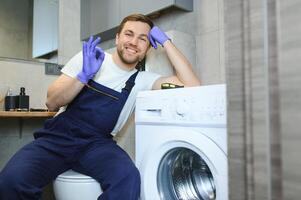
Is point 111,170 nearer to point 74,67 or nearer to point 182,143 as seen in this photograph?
point 182,143

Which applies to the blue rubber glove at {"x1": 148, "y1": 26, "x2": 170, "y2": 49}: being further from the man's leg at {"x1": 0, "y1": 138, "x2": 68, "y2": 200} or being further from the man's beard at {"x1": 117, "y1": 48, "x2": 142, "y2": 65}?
the man's leg at {"x1": 0, "y1": 138, "x2": 68, "y2": 200}

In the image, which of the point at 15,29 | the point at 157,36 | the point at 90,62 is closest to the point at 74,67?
the point at 90,62

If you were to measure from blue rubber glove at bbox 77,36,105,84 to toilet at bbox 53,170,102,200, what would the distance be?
1.52 feet

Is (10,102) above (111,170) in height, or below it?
above

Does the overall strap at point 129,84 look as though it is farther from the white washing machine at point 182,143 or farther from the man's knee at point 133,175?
the man's knee at point 133,175

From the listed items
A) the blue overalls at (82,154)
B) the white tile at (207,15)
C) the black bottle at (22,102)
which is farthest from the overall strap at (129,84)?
the black bottle at (22,102)

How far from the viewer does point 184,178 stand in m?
1.23

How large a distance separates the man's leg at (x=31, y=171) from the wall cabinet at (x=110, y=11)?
1047 millimetres

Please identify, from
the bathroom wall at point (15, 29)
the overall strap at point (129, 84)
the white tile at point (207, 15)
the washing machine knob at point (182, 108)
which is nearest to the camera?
the washing machine knob at point (182, 108)

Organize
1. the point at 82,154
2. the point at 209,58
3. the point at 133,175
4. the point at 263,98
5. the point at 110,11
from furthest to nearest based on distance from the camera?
the point at 110,11 < the point at 209,58 < the point at 82,154 < the point at 133,175 < the point at 263,98

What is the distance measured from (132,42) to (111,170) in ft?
2.38

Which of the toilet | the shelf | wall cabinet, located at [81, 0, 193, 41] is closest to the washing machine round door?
the toilet

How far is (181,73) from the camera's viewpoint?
5.13 feet

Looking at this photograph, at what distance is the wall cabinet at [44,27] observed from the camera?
2283 millimetres
